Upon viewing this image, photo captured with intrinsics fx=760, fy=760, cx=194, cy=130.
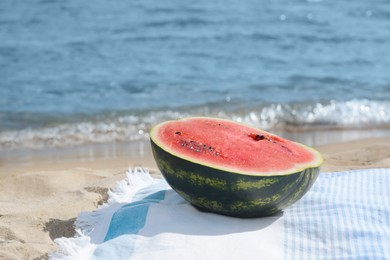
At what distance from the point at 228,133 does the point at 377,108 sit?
4396 millimetres

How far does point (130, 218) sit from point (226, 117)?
4.08 m

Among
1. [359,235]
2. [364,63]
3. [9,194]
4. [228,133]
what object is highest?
[228,133]

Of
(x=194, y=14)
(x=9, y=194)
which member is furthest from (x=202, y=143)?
(x=194, y=14)

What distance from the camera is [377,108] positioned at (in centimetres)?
783

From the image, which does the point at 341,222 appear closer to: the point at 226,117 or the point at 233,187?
the point at 233,187

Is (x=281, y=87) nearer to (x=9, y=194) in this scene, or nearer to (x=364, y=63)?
(x=364, y=63)

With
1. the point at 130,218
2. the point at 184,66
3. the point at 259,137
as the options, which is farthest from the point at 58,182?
the point at 184,66

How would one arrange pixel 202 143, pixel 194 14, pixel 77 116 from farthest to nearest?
pixel 194 14 < pixel 77 116 < pixel 202 143

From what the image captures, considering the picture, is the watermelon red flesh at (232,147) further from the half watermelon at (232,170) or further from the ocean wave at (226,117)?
the ocean wave at (226,117)

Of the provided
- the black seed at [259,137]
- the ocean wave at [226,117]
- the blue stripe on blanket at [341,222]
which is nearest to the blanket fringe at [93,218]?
the black seed at [259,137]

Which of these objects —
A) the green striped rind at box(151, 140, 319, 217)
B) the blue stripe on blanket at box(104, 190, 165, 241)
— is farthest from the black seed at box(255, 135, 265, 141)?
the blue stripe on blanket at box(104, 190, 165, 241)

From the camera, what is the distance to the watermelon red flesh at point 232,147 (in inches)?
137

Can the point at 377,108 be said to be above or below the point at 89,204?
below

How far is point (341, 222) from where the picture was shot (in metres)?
3.52
